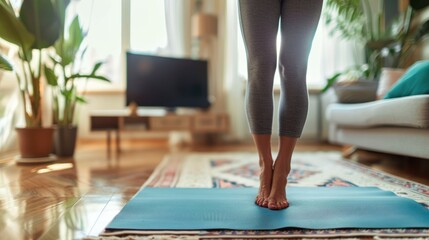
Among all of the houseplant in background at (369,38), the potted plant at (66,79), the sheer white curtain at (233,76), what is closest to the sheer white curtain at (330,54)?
the houseplant in background at (369,38)

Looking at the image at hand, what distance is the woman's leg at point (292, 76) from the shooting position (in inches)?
35.1

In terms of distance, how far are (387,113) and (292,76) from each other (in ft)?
2.63

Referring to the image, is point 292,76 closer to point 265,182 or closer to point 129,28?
point 265,182

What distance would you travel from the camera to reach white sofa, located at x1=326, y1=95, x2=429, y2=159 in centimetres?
123

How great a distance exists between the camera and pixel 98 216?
0.85 m

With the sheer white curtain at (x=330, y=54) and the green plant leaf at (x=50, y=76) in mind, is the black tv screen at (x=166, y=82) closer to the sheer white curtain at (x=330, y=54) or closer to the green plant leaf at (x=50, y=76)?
the green plant leaf at (x=50, y=76)

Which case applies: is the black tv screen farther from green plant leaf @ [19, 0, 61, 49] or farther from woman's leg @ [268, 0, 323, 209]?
woman's leg @ [268, 0, 323, 209]

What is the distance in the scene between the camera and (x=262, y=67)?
2.97 ft

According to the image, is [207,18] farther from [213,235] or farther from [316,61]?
[213,235]

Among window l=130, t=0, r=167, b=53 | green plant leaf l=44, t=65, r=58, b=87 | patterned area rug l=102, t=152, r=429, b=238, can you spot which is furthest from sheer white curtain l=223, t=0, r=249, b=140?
green plant leaf l=44, t=65, r=58, b=87

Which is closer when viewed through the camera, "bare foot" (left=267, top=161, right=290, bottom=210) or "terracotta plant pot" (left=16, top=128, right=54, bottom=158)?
"bare foot" (left=267, top=161, right=290, bottom=210)

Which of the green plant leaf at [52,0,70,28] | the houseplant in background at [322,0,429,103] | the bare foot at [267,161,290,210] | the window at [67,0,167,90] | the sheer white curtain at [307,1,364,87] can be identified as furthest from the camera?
the sheer white curtain at [307,1,364,87]

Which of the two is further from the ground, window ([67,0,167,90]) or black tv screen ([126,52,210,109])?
window ([67,0,167,90])

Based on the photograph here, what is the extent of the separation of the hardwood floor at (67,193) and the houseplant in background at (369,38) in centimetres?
49
